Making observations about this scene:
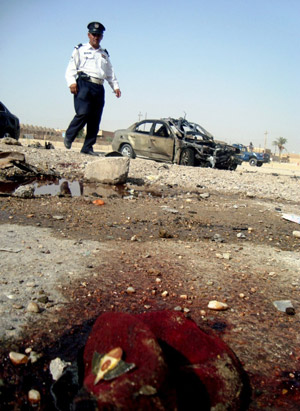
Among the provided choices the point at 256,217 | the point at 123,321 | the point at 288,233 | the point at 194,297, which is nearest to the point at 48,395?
the point at 123,321

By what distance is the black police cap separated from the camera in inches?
259

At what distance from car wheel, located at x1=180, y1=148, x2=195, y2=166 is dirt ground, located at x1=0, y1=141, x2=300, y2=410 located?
6337 millimetres

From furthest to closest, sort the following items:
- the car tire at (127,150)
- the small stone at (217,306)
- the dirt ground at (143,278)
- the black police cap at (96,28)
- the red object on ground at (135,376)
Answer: the car tire at (127,150)
the black police cap at (96,28)
the small stone at (217,306)
the dirt ground at (143,278)
the red object on ground at (135,376)

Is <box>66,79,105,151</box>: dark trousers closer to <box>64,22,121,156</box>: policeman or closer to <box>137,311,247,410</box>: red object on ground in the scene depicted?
<box>64,22,121,156</box>: policeman

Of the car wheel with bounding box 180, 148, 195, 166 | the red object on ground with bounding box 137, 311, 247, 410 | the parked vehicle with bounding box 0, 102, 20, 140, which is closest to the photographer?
the red object on ground with bounding box 137, 311, 247, 410

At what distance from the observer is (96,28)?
6625 millimetres

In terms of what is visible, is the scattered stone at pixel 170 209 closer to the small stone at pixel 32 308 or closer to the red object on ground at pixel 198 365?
the small stone at pixel 32 308

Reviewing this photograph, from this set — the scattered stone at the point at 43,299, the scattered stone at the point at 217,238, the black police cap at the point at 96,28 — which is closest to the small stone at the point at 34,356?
the scattered stone at the point at 43,299

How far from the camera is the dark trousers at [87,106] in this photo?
22.4ft

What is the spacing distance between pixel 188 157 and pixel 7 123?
4808mm

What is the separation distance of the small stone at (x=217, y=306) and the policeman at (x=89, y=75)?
568 centimetres

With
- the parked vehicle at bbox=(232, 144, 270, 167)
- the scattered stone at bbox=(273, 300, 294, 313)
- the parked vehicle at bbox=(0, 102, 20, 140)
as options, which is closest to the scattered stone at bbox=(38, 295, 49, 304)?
the scattered stone at bbox=(273, 300, 294, 313)

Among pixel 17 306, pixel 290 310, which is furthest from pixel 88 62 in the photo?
pixel 290 310

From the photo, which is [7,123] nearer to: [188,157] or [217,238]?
[188,157]
